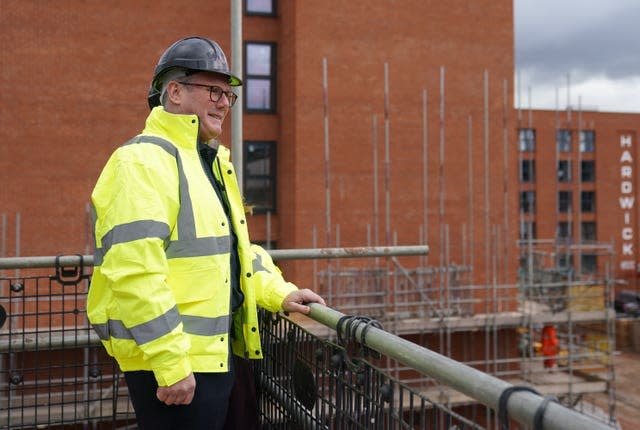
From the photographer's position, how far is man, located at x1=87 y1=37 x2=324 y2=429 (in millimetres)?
2418

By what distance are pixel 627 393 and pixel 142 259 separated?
113 ft

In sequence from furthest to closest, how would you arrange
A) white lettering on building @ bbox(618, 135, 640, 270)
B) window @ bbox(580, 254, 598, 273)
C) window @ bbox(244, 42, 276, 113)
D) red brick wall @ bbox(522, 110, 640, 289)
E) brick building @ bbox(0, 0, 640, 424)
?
white lettering on building @ bbox(618, 135, 640, 270)
red brick wall @ bbox(522, 110, 640, 289)
window @ bbox(580, 254, 598, 273)
window @ bbox(244, 42, 276, 113)
brick building @ bbox(0, 0, 640, 424)

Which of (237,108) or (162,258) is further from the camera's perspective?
(237,108)

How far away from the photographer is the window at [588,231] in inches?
1779

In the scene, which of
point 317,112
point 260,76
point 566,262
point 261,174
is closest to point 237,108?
point 317,112

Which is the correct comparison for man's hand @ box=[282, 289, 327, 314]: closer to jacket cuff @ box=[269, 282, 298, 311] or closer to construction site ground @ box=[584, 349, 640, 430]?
jacket cuff @ box=[269, 282, 298, 311]

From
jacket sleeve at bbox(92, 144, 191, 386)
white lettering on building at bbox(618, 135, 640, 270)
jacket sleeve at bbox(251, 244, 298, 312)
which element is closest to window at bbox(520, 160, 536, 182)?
white lettering on building at bbox(618, 135, 640, 270)

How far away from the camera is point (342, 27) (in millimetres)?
18719

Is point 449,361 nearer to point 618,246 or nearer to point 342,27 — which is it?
point 342,27

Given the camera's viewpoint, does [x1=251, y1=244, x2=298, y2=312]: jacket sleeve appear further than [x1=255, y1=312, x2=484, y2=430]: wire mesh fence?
Yes

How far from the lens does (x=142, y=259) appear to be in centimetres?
241

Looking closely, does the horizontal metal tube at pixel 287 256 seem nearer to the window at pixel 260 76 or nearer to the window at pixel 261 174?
the window at pixel 261 174

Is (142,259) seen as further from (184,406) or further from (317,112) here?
(317,112)

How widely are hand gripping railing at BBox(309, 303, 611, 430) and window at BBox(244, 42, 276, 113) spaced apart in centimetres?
1763
